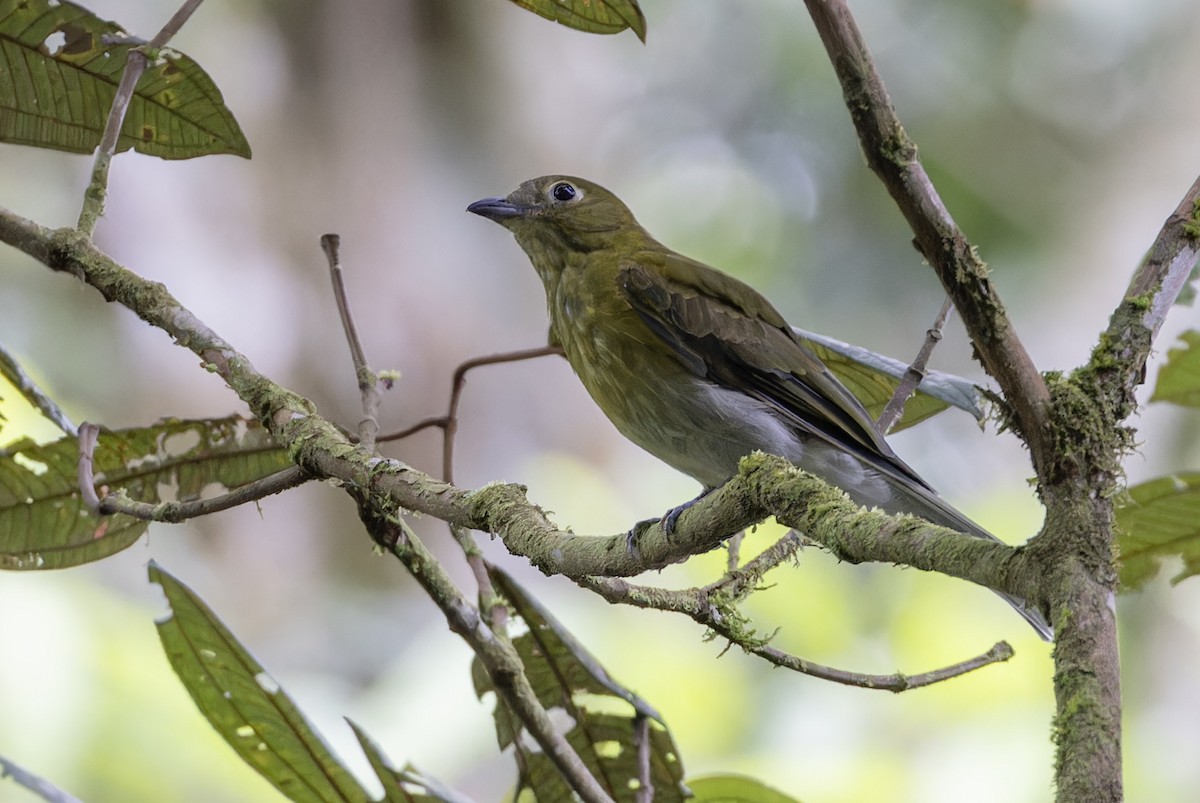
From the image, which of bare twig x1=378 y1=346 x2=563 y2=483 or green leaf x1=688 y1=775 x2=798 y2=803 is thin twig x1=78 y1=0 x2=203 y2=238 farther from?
green leaf x1=688 y1=775 x2=798 y2=803

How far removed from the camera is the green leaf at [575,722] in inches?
70.7

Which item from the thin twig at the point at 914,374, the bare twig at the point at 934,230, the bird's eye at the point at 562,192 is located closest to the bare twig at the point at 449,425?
the thin twig at the point at 914,374

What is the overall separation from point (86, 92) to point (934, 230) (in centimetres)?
144

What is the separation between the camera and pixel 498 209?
247 cm

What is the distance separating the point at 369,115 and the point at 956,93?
10.1ft

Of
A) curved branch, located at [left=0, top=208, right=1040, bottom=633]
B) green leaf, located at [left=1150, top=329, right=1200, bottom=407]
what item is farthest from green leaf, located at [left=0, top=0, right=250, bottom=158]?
green leaf, located at [left=1150, top=329, right=1200, bottom=407]

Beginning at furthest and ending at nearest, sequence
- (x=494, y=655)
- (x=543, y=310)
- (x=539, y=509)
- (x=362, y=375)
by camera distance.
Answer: (x=543, y=310)
(x=362, y=375)
(x=494, y=655)
(x=539, y=509)

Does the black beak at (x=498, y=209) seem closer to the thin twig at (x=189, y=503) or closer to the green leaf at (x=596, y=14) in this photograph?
the green leaf at (x=596, y=14)

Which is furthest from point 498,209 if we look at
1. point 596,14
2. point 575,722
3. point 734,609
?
point 734,609

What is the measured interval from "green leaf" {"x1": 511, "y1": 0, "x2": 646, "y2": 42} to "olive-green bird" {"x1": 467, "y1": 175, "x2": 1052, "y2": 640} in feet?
1.60

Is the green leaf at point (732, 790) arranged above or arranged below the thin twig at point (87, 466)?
above

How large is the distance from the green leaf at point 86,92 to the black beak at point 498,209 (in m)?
0.66

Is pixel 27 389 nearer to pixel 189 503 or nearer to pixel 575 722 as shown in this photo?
pixel 189 503

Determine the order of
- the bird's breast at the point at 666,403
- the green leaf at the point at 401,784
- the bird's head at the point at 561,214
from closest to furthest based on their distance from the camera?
the green leaf at the point at 401,784 → the bird's breast at the point at 666,403 → the bird's head at the point at 561,214
